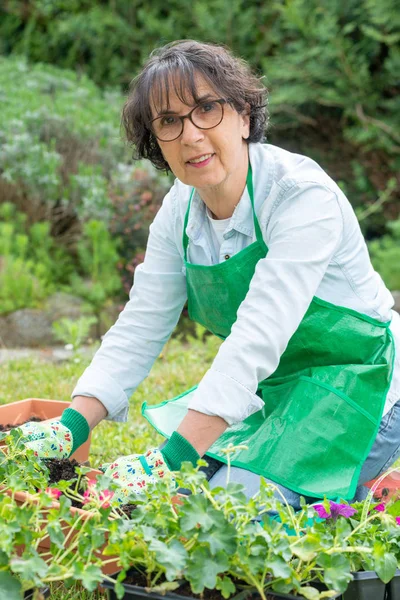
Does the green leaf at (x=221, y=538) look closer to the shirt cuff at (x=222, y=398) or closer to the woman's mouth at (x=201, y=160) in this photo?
the shirt cuff at (x=222, y=398)

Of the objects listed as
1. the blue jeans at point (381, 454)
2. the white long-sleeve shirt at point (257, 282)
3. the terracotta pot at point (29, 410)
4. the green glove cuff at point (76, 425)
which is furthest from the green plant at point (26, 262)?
the blue jeans at point (381, 454)

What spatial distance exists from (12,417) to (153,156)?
2.94 feet

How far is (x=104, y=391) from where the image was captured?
2.21 metres

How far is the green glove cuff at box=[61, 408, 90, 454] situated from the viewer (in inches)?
81.7

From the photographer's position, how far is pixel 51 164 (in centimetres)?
523

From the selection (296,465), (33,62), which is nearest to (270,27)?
(33,62)

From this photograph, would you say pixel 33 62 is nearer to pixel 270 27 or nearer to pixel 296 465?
pixel 270 27

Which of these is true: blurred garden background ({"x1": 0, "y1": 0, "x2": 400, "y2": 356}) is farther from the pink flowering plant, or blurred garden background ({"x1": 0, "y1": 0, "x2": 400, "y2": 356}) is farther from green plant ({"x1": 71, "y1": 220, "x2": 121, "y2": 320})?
the pink flowering plant

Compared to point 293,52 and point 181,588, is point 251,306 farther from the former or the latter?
point 293,52

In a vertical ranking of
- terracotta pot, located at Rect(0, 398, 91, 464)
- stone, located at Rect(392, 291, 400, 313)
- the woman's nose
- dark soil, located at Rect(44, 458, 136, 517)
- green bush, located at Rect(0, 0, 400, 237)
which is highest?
green bush, located at Rect(0, 0, 400, 237)

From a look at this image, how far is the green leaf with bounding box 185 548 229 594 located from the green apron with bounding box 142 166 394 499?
2.39 feet

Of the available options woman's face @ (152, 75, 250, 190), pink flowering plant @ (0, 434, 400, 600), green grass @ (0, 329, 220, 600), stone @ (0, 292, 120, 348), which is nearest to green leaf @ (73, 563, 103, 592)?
pink flowering plant @ (0, 434, 400, 600)

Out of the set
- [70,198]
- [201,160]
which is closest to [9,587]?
[201,160]

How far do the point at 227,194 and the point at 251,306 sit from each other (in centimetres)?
39
